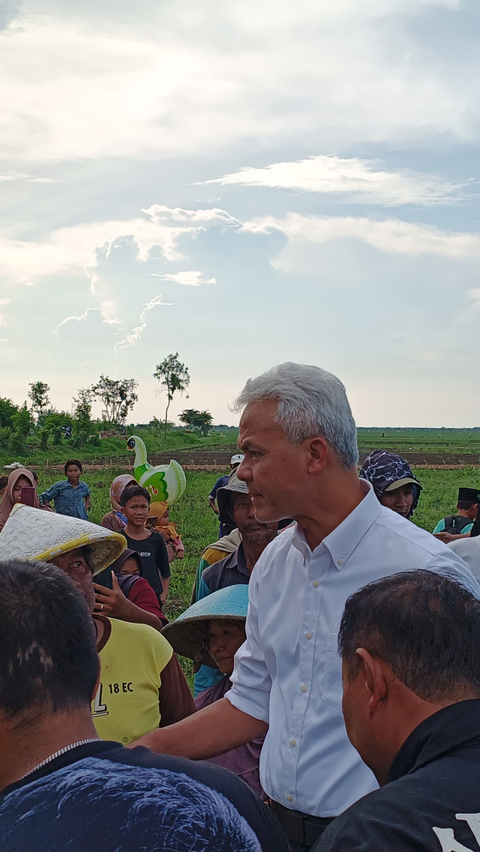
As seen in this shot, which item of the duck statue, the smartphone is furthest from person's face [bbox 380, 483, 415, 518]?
the smartphone

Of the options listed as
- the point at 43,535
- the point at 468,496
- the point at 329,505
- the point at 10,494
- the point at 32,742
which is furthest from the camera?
the point at 10,494

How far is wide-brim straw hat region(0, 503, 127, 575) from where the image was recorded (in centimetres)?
246

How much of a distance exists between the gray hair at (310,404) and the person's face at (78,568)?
97cm

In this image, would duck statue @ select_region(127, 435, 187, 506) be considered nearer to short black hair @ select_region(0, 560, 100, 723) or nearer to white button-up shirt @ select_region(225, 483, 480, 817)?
white button-up shirt @ select_region(225, 483, 480, 817)

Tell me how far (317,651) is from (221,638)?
1.06 metres

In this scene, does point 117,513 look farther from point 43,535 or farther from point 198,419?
point 198,419

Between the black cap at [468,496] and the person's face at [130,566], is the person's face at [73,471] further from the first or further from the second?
the black cap at [468,496]

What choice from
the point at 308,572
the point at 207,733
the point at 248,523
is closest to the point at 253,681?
the point at 207,733

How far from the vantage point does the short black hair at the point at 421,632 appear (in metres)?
1.23

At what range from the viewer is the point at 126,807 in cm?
Result: 110

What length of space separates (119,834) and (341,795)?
3.32 ft

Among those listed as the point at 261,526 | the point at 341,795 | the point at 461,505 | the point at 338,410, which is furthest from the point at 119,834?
the point at 461,505

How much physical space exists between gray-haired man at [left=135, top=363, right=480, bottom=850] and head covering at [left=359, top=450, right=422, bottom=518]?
2.22 meters

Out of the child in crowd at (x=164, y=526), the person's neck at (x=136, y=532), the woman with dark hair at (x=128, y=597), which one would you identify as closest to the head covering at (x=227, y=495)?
the woman with dark hair at (x=128, y=597)
